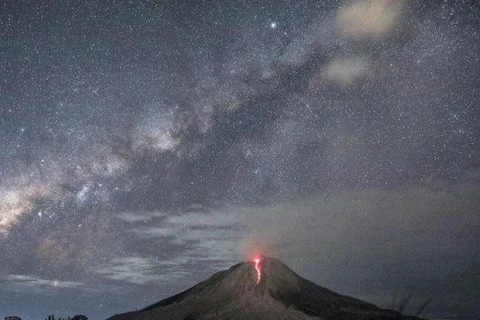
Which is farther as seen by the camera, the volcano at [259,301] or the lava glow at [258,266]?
the lava glow at [258,266]

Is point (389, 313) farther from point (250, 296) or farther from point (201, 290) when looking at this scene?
point (201, 290)

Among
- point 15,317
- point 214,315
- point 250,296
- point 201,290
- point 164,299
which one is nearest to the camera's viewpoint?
point 214,315

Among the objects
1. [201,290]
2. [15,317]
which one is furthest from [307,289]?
[15,317]

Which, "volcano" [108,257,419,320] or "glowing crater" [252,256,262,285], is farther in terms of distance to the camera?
"glowing crater" [252,256,262,285]

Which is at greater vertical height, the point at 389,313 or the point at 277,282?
the point at 277,282

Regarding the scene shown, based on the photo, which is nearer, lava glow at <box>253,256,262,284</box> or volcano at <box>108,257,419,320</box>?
volcano at <box>108,257,419,320</box>

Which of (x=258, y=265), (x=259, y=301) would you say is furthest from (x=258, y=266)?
(x=259, y=301)

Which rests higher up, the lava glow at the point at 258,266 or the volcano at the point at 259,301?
the lava glow at the point at 258,266

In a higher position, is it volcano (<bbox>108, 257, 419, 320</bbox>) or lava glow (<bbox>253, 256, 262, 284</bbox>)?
lava glow (<bbox>253, 256, 262, 284</bbox>)
